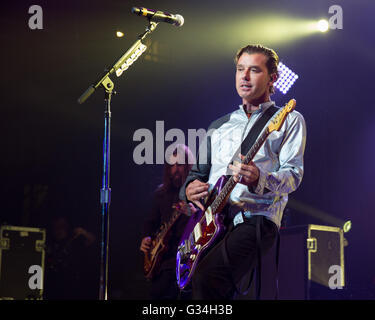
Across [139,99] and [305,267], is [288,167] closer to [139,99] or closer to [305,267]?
[305,267]

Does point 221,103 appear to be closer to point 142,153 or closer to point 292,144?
point 142,153

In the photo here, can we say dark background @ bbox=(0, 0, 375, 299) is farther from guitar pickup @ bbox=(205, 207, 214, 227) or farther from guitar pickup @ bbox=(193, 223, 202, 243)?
guitar pickup @ bbox=(205, 207, 214, 227)

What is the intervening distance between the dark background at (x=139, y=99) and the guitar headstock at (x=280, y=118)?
3282mm

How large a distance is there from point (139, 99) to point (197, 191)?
390cm

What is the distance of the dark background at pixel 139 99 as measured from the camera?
5.70m

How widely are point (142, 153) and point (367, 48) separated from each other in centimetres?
325

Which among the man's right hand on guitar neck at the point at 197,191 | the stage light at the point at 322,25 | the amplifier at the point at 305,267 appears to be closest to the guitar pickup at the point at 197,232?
the man's right hand on guitar neck at the point at 197,191

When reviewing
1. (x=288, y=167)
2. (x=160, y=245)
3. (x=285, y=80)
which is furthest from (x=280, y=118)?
(x=285, y=80)

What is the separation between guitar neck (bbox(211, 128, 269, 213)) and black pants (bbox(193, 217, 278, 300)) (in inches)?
6.8

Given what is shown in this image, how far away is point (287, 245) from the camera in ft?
15.3

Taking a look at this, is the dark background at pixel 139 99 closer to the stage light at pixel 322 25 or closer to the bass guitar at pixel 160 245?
the stage light at pixel 322 25

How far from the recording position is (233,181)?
8.77 ft
